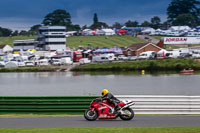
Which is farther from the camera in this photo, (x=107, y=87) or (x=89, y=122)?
(x=107, y=87)

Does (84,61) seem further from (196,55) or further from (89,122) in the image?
(89,122)

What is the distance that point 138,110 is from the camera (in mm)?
19625

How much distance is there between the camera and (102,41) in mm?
152875

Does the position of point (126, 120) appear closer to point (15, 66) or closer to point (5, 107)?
point (5, 107)

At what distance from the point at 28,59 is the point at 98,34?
77.5 meters

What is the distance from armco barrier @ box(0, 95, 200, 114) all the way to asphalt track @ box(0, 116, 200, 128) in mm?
1435

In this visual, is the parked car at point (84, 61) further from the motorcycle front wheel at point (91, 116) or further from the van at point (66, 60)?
the motorcycle front wheel at point (91, 116)

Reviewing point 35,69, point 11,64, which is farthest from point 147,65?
point 11,64

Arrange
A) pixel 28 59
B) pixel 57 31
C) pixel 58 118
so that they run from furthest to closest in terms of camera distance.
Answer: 1. pixel 57 31
2. pixel 28 59
3. pixel 58 118

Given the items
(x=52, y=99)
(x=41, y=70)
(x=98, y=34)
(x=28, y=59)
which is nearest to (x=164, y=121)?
(x=52, y=99)

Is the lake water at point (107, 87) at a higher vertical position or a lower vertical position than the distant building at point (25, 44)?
lower

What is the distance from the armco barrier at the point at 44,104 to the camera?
64.9ft

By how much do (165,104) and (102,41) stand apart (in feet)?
439

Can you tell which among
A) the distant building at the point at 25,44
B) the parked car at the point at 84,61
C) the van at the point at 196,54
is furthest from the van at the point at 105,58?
the distant building at the point at 25,44
